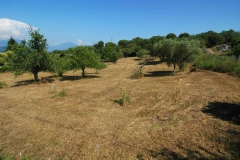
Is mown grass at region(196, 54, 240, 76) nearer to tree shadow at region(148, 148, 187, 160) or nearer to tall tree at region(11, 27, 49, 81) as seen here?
tree shadow at region(148, 148, 187, 160)

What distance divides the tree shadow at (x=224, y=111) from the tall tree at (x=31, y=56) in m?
22.4

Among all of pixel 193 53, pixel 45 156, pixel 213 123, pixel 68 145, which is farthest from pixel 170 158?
pixel 193 53

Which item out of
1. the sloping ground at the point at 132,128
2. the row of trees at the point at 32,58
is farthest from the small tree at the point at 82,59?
the sloping ground at the point at 132,128

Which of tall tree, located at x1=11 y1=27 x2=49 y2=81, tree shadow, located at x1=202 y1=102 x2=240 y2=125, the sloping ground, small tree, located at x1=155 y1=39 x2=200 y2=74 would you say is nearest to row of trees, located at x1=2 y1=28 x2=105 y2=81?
tall tree, located at x1=11 y1=27 x2=49 y2=81

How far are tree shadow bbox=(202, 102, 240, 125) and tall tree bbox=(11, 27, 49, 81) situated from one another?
22.4 metres

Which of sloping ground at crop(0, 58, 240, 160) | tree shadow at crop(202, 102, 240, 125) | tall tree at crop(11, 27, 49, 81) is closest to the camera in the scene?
sloping ground at crop(0, 58, 240, 160)

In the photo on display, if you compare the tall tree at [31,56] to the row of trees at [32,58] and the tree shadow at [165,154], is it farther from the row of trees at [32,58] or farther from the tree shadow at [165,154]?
the tree shadow at [165,154]

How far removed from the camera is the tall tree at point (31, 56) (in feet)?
78.4

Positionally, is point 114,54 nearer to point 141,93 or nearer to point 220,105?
point 141,93

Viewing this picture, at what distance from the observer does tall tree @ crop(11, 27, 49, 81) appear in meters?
23.9

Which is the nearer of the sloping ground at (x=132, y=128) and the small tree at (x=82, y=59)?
the sloping ground at (x=132, y=128)

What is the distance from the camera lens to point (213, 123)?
309 inches

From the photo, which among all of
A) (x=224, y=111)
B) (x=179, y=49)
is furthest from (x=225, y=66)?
(x=224, y=111)

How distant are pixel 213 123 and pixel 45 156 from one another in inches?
300
